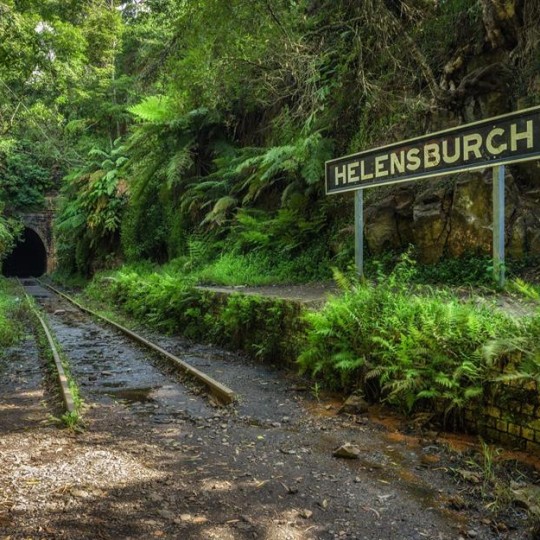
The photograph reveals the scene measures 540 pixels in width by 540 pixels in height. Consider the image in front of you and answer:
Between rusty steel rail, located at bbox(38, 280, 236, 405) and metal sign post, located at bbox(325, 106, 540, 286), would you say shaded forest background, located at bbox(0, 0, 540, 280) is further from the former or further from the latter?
rusty steel rail, located at bbox(38, 280, 236, 405)

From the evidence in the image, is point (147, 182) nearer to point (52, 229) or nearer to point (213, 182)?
point (213, 182)

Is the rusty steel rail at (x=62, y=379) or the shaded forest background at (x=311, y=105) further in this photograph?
the shaded forest background at (x=311, y=105)

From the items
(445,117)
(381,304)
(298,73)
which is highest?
(298,73)

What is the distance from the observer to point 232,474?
142 inches

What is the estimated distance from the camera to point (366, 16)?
8.66 meters

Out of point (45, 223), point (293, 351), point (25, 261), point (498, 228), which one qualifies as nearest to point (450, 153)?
point (498, 228)

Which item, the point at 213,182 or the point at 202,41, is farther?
the point at 213,182

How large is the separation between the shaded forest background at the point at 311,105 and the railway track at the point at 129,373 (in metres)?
3.58

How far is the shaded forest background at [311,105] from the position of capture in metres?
7.82

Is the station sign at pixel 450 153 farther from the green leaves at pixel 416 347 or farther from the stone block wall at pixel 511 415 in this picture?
the stone block wall at pixel 511 415

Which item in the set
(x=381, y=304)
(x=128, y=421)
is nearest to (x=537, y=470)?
(x=381, y=304)

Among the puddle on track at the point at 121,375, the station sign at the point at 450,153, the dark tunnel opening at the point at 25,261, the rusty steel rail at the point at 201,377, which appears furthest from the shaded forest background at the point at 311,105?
the dark tunnel opening at the point at 25,261

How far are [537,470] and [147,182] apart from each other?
48.7 feet

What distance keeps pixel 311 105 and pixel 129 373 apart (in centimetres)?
677
